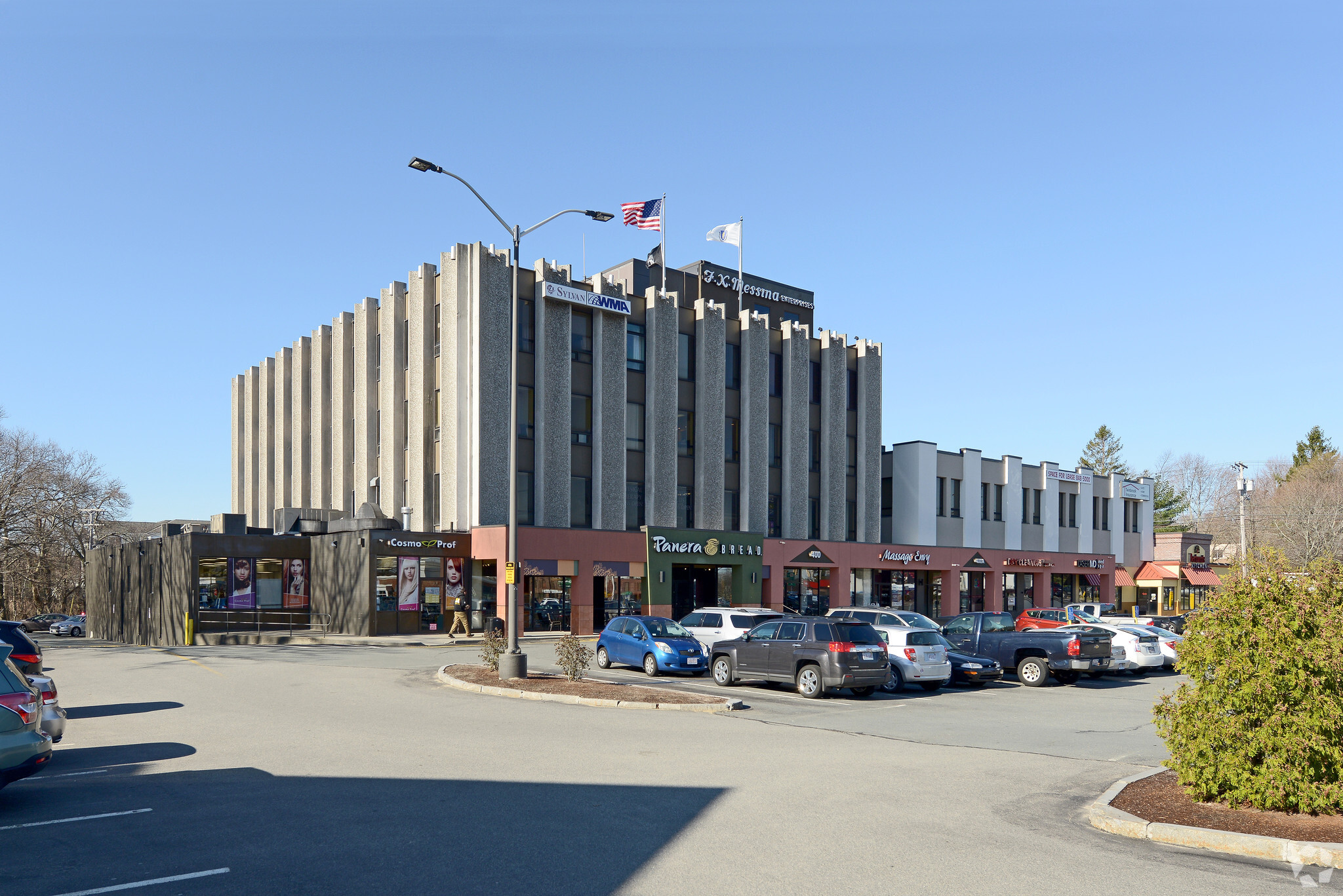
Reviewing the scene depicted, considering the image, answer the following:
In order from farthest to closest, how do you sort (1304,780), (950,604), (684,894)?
(950,604)
(1304,780)
(684,894)

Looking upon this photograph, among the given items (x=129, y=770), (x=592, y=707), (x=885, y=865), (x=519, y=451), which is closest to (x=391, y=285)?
(x=519, y=451)

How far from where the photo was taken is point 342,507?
5122 centimetres

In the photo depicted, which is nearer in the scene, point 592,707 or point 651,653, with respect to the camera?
point 592,707

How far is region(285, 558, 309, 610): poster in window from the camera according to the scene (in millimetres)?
43125

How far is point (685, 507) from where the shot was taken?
47.5 meters

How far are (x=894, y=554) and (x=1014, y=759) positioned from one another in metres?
40.5

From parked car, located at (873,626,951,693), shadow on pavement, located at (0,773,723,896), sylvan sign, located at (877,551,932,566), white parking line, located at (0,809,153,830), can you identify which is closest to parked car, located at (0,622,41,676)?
shadow on pavement, located at (0,773,723,896)

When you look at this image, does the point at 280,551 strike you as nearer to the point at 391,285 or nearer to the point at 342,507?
the point at 342,507

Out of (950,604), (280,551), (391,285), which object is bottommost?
(950,604)

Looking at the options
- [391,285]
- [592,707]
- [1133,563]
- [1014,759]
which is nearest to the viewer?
[1014,759]

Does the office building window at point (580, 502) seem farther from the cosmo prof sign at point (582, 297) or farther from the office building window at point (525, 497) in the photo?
the cosmo prof sign at point (582, 297)

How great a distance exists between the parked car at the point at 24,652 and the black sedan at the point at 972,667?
56.0 feet

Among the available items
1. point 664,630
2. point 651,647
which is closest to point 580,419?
point 664,630

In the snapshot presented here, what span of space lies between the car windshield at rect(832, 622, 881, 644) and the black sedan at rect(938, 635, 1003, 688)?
262 cm
